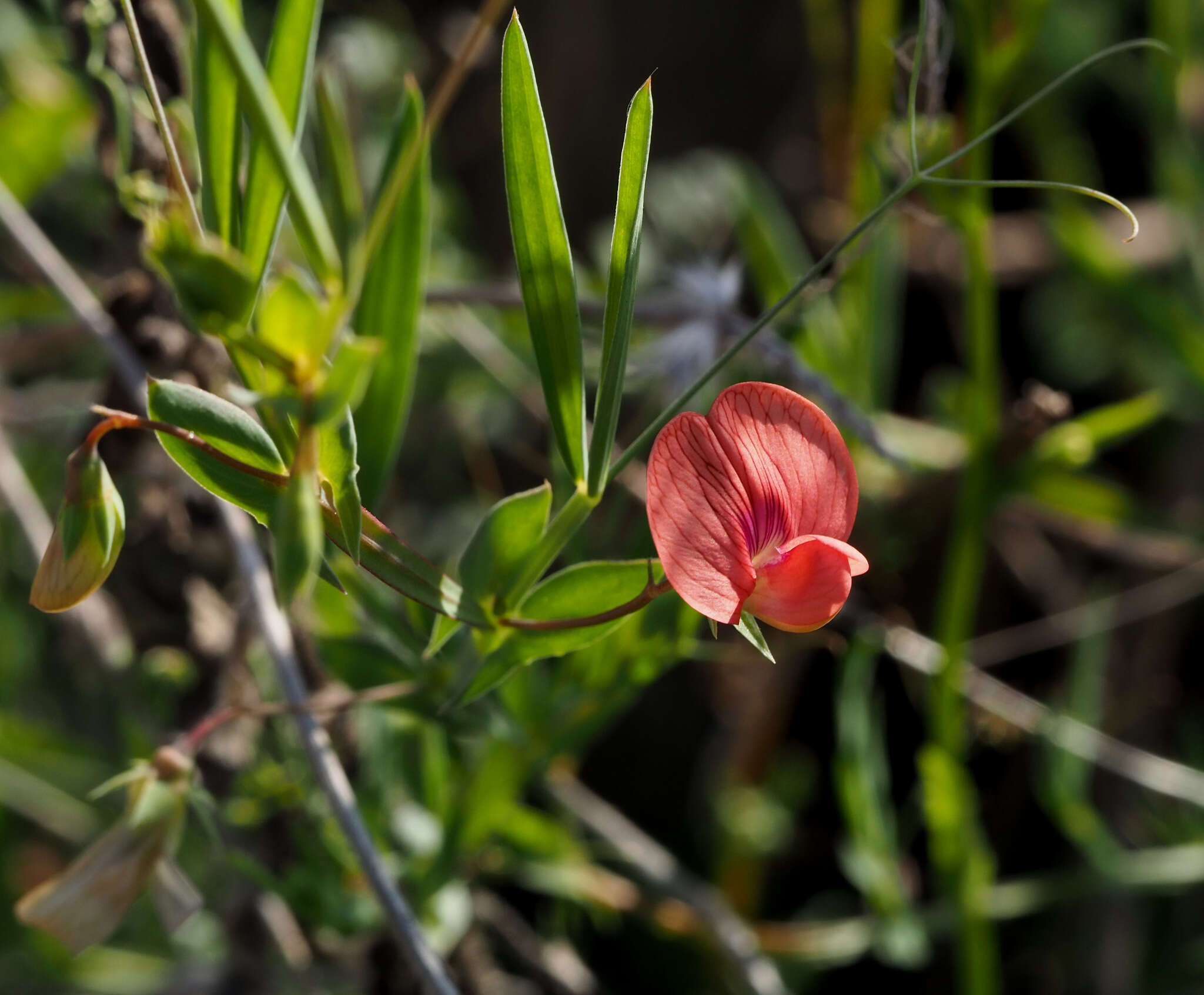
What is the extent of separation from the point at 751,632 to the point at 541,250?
0.15 m

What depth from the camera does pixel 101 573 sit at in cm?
32

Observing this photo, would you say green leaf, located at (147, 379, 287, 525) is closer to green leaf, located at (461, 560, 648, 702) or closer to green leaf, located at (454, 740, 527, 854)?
green leaf, located at (461, 560, 648, 702)

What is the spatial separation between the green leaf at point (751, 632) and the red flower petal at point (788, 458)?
0.11 ft

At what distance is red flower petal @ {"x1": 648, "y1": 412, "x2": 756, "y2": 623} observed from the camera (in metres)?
0.30

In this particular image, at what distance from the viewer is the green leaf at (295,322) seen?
0.24m

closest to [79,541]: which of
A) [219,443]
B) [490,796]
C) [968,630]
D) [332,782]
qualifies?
[219,443]

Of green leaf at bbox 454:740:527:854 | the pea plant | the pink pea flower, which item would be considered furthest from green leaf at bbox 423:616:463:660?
green leaf at bbox 454:740:527:854

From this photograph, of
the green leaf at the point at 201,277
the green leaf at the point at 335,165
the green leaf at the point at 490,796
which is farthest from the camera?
the green leaf at the point at 490,796

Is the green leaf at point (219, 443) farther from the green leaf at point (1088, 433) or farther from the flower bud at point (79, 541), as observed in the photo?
the green leaf at point (1088, 433)

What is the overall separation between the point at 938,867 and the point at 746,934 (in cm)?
15

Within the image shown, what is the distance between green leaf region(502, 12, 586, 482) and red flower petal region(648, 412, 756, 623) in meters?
0.05

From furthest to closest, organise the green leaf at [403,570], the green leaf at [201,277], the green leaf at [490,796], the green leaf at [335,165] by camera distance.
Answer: the green leaf at [490,796] → the green leaf at [335,165] → the green leaf at [403,570] → the green leaf at [201,277]

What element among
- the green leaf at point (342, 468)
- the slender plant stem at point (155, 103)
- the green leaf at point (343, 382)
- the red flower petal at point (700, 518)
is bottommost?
the red flower petal at point (700, 518)

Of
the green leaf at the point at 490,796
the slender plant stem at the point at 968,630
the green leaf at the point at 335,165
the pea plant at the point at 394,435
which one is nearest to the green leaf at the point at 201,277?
the pea plant at the point at 394,435
